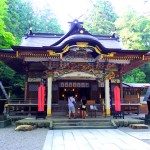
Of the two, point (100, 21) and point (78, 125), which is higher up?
point (100, 21)

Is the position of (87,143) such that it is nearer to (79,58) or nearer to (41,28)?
(79,58)

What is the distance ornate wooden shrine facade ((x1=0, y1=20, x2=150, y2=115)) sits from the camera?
1323 centimetres

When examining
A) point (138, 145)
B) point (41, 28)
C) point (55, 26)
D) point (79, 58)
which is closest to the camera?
point (138, 145)

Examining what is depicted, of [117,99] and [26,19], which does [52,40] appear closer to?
[117,99]

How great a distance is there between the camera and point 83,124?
11258mm

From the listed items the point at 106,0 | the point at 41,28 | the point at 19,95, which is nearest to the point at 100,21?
the point at 106,0

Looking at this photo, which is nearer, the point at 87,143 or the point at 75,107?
the point at 87,143

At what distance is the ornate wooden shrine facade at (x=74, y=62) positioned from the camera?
13227 mm

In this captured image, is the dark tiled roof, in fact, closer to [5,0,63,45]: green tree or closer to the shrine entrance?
the shrine entrance

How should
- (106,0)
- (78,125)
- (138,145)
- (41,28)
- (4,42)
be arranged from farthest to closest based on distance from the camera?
(106,0) → (41,28) → (4,42) → (78,125) → (138,145)

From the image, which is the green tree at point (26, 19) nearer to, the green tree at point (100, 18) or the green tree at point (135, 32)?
the green tree at point (100, 18)

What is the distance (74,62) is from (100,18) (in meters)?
32.1

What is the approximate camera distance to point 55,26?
41938mm

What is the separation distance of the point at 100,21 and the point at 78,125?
34883mm
